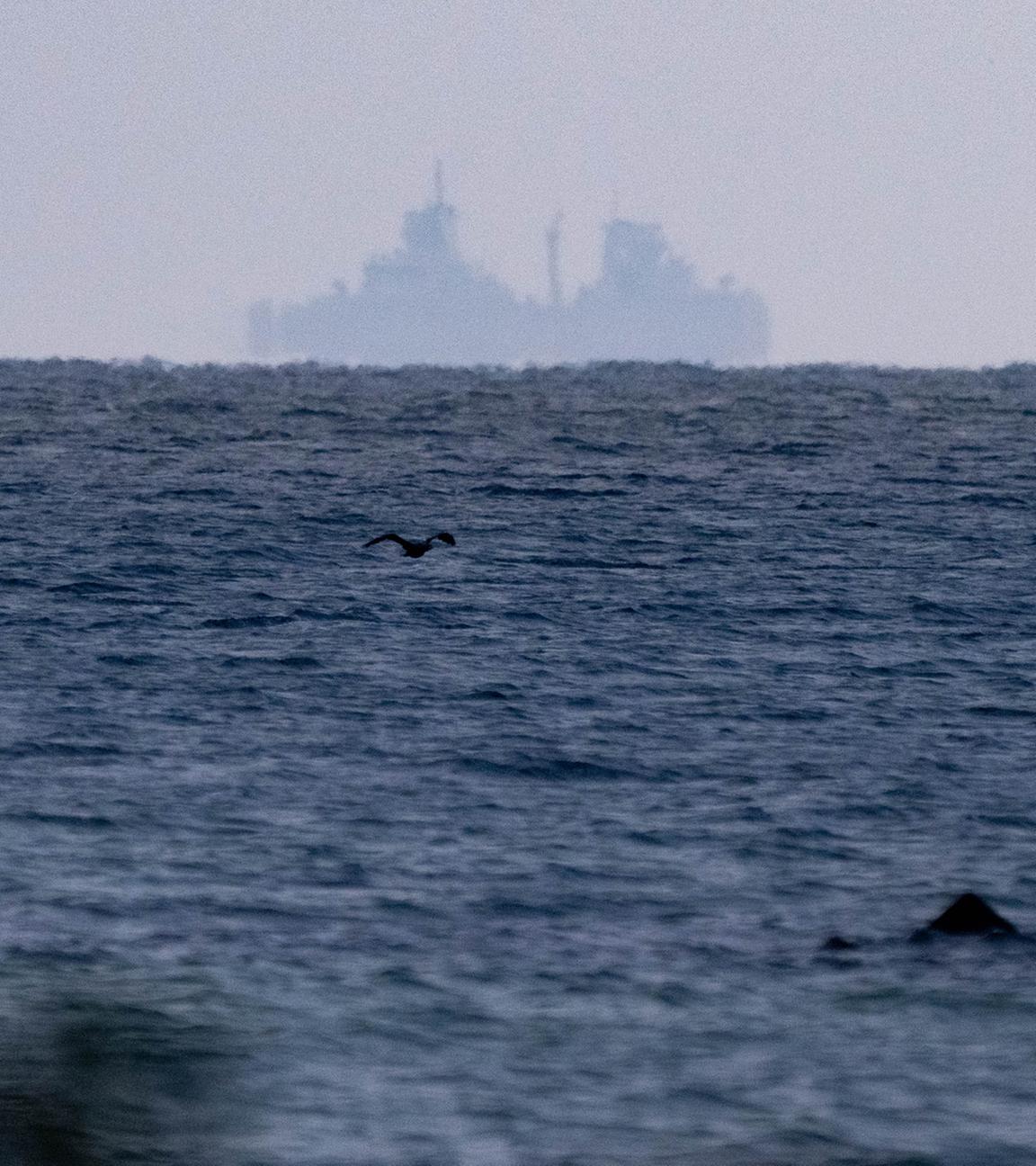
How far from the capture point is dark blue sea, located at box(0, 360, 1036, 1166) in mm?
15859

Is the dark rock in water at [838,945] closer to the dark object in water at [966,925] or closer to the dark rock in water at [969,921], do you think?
the dark object in water at [966,925]

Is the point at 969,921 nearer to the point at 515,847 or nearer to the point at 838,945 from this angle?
the point at 838,945

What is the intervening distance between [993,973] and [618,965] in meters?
3.22

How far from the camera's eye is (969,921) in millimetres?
19859

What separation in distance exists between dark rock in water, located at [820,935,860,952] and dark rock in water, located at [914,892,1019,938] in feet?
2.02

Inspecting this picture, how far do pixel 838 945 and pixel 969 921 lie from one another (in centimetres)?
126

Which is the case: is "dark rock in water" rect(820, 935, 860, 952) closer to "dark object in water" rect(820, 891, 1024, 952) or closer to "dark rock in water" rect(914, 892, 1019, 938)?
"dark object in water" rect(820, 891, 1024, 952)

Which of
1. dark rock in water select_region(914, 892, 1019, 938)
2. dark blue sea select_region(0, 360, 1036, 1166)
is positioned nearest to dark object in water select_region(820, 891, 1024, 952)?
dark rock in water select_region(914, 892, 1019, 938)

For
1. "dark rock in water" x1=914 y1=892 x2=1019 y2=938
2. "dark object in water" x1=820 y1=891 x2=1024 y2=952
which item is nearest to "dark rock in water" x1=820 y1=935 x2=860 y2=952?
"dark object in water" x1=820 y1=891 x2=1024 y2=952

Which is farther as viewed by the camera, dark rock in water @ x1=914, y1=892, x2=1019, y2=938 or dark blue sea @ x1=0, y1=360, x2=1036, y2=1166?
dark rock in water @ x1=914, y1=892, x2=1019, y2=938

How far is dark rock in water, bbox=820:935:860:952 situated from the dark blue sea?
159 mm

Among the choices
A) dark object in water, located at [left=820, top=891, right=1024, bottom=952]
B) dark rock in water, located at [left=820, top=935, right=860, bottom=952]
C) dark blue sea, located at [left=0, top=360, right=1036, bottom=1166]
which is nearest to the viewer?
dark blue sea, located at [left=0, top=360, right=1036, bottom=1166]

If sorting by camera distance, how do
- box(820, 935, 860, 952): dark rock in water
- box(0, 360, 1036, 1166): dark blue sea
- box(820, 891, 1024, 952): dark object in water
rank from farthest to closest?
1. box(820, 891, 1024, 952): dark object in water
2. box(820, 935, 860, 952): dark rock in water
3. box(0, 360, 1036, 1166): dark blue sea

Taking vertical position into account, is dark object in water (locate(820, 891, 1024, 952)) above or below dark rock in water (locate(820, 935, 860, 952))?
above
